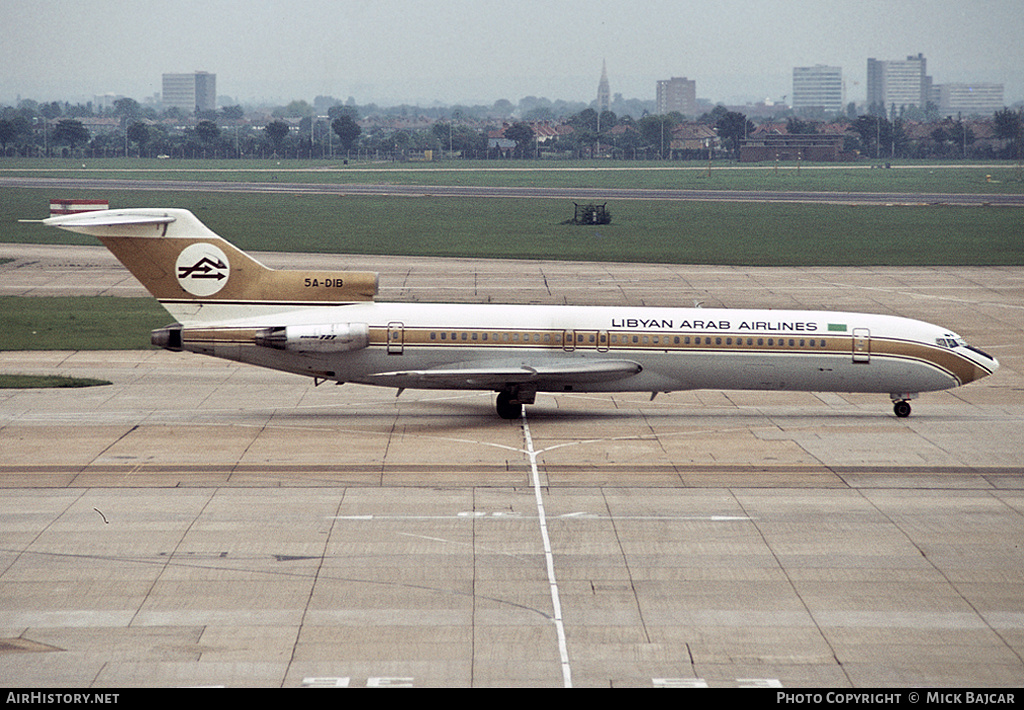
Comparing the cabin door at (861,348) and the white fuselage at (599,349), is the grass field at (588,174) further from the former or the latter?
the white fuselage at (599,349)

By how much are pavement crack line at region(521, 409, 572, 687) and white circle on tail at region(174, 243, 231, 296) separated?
10.5 metres

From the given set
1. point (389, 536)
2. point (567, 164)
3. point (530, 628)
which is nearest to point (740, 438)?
point (389, 536)

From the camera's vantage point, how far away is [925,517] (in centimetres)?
2577

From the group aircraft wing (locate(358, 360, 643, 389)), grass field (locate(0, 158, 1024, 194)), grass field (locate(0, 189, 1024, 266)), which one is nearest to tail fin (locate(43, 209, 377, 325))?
aircraft wing (locate(358, 360, 643, 389))

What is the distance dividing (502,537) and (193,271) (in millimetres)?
15703

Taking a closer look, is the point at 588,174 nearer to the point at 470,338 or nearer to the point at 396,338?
the point at 470,338

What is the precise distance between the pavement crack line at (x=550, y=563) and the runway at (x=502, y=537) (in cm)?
7

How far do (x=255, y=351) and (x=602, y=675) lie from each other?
795 inches

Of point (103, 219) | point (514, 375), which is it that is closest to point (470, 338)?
point (514, 375)

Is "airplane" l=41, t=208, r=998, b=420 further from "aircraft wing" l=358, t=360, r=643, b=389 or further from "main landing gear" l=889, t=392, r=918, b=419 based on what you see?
"main landing gear" l=889, t=392, r=918, b=419

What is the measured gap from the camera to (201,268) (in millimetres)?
34969
